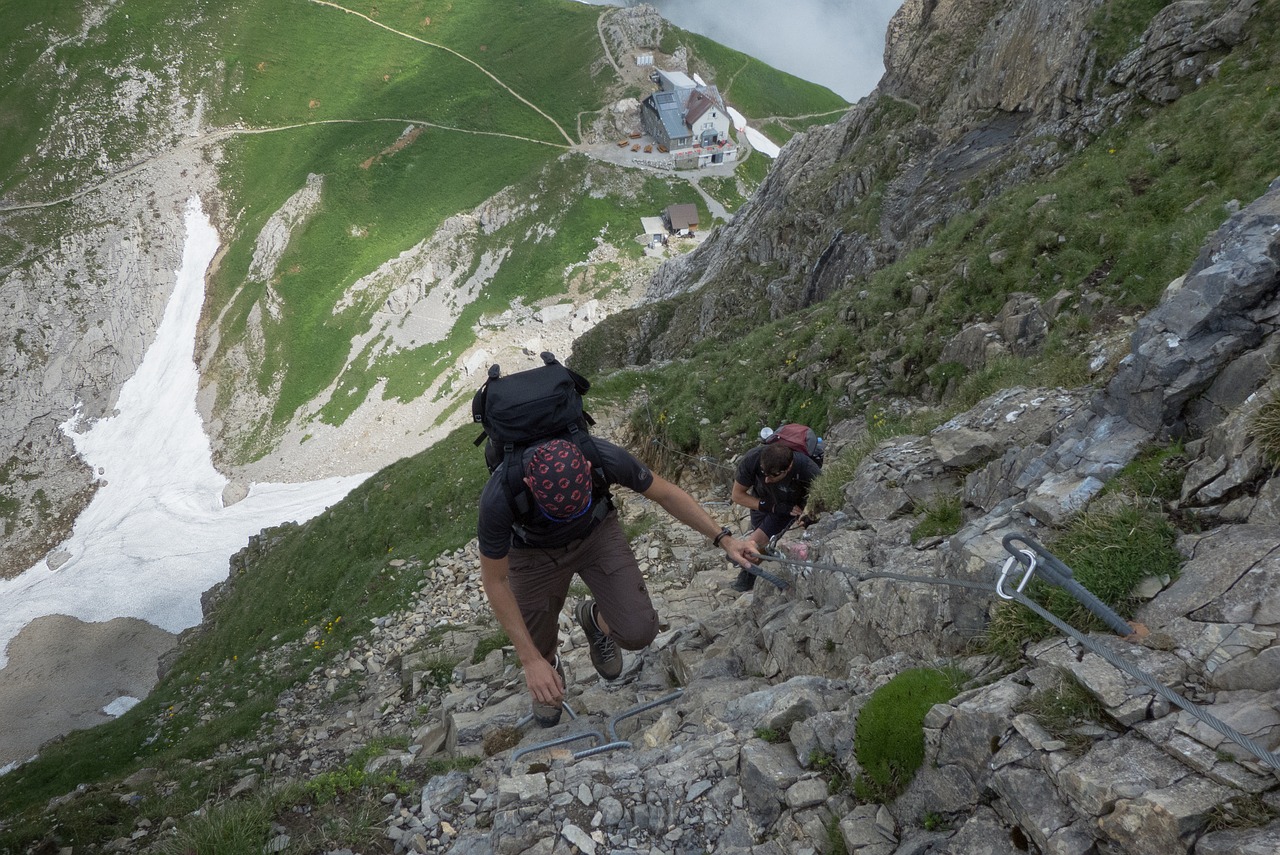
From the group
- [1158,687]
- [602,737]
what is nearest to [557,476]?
[602,737]

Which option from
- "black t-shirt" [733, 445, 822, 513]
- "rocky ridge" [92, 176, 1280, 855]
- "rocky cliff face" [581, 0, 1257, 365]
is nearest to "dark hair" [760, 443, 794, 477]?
"black t-shirt" [733, 445, 822, 513]

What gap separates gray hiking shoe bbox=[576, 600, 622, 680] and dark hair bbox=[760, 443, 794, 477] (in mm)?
2941

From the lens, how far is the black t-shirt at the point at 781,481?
10266mm

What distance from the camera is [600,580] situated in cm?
829

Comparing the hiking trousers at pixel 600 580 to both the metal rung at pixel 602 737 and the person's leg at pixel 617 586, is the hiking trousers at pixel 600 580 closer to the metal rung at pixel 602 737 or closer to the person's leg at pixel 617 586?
the person's leg at pixel 617 586

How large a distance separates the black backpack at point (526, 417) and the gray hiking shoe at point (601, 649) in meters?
2.66

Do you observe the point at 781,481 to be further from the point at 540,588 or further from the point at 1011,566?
the point at 1011,566

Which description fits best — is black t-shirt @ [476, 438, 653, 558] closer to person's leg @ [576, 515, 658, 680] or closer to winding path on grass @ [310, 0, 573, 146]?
person's leg @ [576, 515, 658, 680]

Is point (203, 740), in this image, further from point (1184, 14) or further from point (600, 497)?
point (1184, 14)

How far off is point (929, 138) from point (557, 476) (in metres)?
29.3

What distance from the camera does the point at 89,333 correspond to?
8269cm

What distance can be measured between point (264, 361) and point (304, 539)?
57856 mm

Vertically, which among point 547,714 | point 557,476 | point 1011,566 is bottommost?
point 547,714

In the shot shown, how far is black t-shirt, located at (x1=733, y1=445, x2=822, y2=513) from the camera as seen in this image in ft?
33.7
